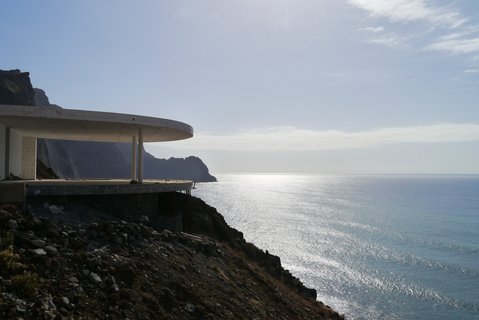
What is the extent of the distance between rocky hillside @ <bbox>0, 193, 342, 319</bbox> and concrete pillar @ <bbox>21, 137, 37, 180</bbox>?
57.1ft

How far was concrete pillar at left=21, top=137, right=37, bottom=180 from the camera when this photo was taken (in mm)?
31062

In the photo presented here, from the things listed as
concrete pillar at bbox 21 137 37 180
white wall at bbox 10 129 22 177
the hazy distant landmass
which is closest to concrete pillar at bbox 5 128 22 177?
white wall at bbox 10 129 22 177

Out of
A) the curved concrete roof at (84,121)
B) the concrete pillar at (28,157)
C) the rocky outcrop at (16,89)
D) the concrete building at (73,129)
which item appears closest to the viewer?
the concrete building at (73,129)

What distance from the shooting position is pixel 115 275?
38.4 feet

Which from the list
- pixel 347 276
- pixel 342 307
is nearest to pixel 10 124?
pixel 342 307

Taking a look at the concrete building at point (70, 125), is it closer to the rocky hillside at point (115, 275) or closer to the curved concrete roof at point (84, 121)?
the curved concrete roof at point (84, 121)

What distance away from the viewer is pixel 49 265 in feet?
34.7

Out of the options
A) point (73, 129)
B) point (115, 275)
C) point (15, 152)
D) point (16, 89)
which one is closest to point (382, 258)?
point (73, 129)

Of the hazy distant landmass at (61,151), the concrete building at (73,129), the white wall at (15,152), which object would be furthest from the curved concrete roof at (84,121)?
the hazy distant landmass at (61,151)

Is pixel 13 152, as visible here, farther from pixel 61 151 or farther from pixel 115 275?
pixel 61 151

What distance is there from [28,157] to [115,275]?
2427cm

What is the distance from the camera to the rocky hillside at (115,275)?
9.62 m

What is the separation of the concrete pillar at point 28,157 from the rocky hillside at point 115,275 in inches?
685

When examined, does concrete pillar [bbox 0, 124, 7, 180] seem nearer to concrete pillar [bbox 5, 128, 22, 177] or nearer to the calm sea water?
concrete pillar [bbox 5, 128, 22, 177]
